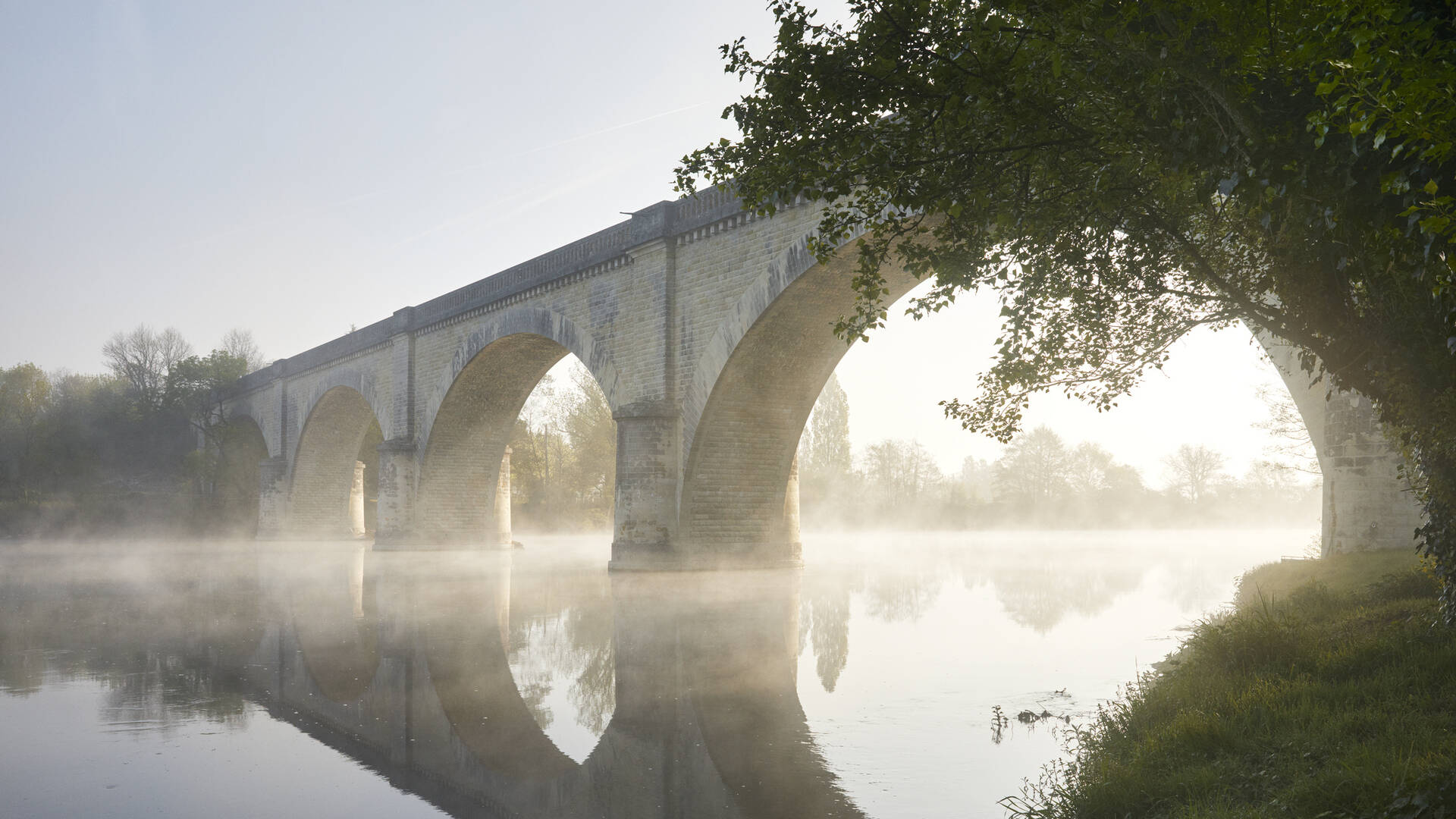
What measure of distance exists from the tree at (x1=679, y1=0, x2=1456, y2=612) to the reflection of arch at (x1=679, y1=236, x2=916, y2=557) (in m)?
8.52

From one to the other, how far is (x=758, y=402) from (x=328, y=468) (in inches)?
1124

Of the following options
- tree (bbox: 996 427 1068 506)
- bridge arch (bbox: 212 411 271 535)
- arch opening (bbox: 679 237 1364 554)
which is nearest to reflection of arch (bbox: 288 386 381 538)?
bridge arch (bbox: 212 411 271 535)

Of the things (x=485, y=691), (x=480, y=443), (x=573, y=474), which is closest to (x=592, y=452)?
(x=573, y=474)

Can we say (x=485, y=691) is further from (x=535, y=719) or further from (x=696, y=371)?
(x=696, y=371)

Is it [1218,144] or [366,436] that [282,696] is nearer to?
[1218,144]

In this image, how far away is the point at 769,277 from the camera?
16078mm

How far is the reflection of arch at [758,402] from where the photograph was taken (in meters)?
16.3

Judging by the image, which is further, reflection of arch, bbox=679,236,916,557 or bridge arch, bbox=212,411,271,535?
bridge arch, bbox=212,411,271,535

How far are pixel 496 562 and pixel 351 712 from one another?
58.1 ft

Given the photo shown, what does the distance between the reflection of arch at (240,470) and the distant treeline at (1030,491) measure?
25.2 metres

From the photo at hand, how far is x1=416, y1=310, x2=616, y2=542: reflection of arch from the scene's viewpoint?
1012 inches

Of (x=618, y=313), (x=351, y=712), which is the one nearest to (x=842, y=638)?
(x=351, y=712)

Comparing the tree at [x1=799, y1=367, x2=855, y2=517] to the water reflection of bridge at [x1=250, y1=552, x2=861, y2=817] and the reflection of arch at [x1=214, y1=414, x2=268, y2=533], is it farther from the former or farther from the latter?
the water reflection of bridge at [x1=250, y1=552, x2=861, y2=817]

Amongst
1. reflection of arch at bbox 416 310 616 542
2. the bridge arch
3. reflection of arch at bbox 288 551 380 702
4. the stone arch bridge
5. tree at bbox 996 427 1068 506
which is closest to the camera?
reflection of arch at bbox 288 551 380 702
